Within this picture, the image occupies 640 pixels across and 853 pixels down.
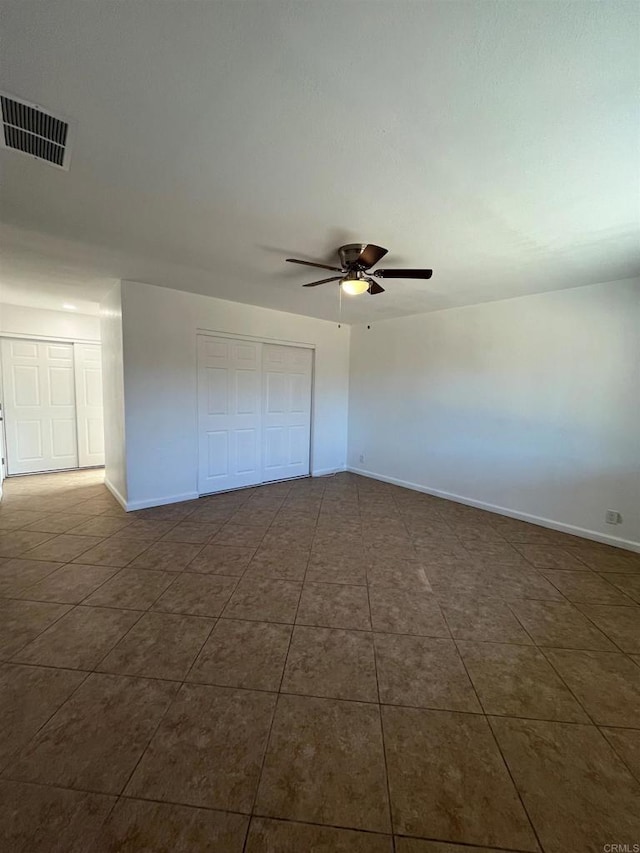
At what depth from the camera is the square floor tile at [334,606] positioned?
6.88 ft

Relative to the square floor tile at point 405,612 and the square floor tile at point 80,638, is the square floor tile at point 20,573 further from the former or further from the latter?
the square floor tile at point 405,612

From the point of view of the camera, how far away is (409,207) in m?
2.05

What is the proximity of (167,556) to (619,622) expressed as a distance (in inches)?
129

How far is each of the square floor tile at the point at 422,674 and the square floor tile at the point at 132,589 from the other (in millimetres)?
1528

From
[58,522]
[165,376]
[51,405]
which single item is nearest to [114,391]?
[165,376]

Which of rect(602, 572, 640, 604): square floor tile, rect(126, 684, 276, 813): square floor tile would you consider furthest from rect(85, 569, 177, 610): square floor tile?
rect(602, 572, 640, 604): square floor tile

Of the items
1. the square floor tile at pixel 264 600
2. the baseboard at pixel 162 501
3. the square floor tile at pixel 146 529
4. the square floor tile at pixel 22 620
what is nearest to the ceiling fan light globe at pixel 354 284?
the square floor tile at pixel 264 600

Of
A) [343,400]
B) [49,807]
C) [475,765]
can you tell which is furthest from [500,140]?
[343,400]

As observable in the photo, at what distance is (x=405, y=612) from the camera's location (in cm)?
221

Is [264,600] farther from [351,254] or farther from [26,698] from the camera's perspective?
[351,254]

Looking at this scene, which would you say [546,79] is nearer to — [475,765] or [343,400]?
[475,765]

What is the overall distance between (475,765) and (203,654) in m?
1.33

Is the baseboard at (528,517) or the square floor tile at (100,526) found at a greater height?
the baseboard at (528,517)

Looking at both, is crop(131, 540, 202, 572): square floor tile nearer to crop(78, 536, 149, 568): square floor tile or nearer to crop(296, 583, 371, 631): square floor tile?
crop(78, 536, 149, 568): square floor tile
